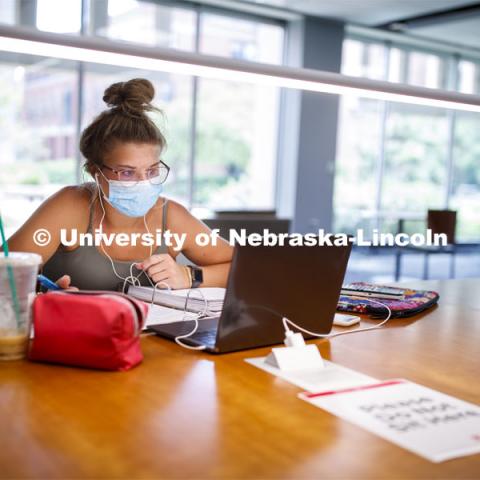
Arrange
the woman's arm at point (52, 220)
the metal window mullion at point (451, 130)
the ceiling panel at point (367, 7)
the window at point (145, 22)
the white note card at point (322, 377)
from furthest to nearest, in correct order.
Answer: the metal window mullion at point (451, 130)
the ceiling panel at point (367, 7)
the window at point (145, 22)
the woman's arm at point (52, 220)
the white note card at point (322, 377)

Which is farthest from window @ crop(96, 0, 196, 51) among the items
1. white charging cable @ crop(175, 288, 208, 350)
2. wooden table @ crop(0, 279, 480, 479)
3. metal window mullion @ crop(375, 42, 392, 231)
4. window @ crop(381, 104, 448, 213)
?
wooden table @ crop(0, 279, 480, 479)

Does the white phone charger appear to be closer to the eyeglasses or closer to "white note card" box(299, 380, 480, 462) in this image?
"white note card" box(299, 380, 480, 462)

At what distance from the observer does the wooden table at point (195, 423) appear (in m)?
0.75

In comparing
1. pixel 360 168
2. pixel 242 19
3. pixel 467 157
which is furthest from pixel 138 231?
pixel 467 157

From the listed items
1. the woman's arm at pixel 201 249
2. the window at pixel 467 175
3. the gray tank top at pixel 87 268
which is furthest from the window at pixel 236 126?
the gray tank top at pixel 87 268

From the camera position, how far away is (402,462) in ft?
2.56

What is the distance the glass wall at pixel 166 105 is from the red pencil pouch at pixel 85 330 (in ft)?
Result: 12.8

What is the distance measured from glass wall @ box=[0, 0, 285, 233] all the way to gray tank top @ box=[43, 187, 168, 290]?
118 inches

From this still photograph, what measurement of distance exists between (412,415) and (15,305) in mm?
679

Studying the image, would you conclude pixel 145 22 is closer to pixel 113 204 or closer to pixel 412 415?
pixel 113 204

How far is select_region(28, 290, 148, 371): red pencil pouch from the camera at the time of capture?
106cm

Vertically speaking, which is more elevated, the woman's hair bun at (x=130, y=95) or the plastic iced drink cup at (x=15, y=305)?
the woman's hair bun at (x=130, y=95)

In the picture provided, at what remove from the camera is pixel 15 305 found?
1.12 metres

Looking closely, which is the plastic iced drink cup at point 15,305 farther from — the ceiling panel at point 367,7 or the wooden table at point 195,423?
the ceiling panel at point 367,7
